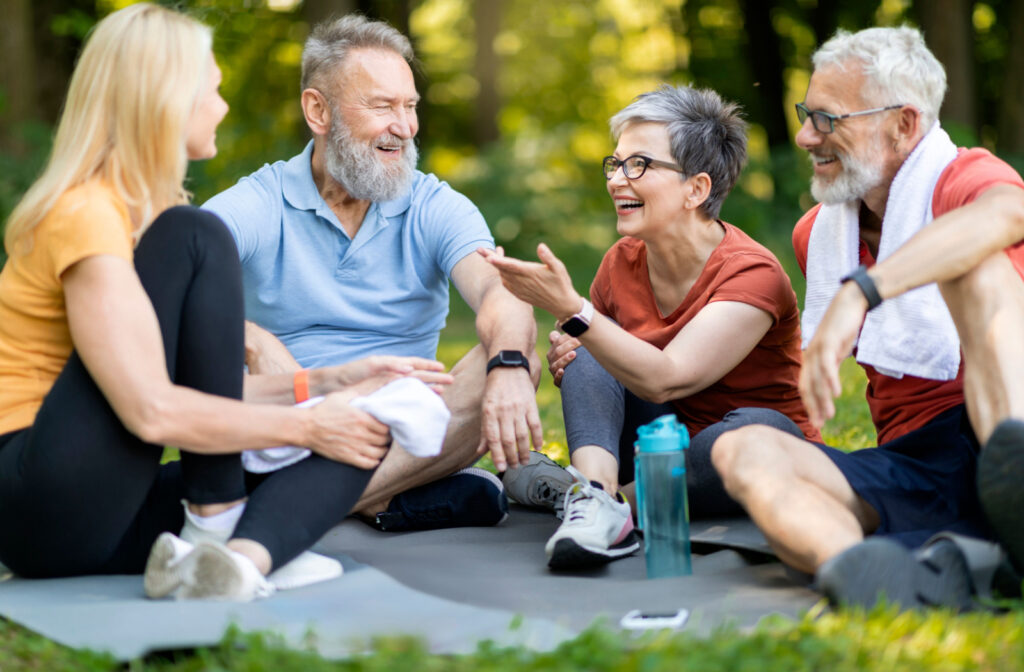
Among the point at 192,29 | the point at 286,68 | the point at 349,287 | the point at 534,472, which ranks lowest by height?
the point at 534,472

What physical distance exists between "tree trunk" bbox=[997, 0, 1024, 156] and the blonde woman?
12188mm

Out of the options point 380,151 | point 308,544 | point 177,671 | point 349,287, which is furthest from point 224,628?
point 380,151

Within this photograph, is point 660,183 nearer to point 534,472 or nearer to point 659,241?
point 659,241

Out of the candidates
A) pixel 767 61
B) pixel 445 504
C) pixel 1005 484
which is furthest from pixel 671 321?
pixel 767 61

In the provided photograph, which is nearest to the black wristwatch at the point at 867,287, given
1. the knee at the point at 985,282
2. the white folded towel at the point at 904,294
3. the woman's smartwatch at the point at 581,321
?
the knee at the point at 985,282

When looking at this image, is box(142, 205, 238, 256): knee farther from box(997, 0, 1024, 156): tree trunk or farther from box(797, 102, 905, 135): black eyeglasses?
box(997, 0, 1024, 156): tree trunk

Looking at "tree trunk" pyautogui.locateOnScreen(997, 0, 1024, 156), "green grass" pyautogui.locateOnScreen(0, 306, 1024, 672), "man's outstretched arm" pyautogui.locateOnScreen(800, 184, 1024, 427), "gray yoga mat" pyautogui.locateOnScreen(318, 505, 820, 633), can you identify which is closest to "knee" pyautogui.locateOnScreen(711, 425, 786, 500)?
"man's outstretched arm" pyautogui.locateOnScreen(800, 184, 1024, 427)

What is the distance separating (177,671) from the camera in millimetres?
2383

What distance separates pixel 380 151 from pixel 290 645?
207cm

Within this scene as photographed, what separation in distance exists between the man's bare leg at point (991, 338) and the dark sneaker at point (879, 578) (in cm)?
45

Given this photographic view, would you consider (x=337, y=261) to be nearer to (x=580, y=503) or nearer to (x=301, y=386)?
(x=301, y=386)

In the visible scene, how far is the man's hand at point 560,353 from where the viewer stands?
395 cm

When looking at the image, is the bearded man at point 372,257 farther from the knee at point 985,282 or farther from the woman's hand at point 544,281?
the knee at point 985,282

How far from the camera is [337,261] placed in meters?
4.04
